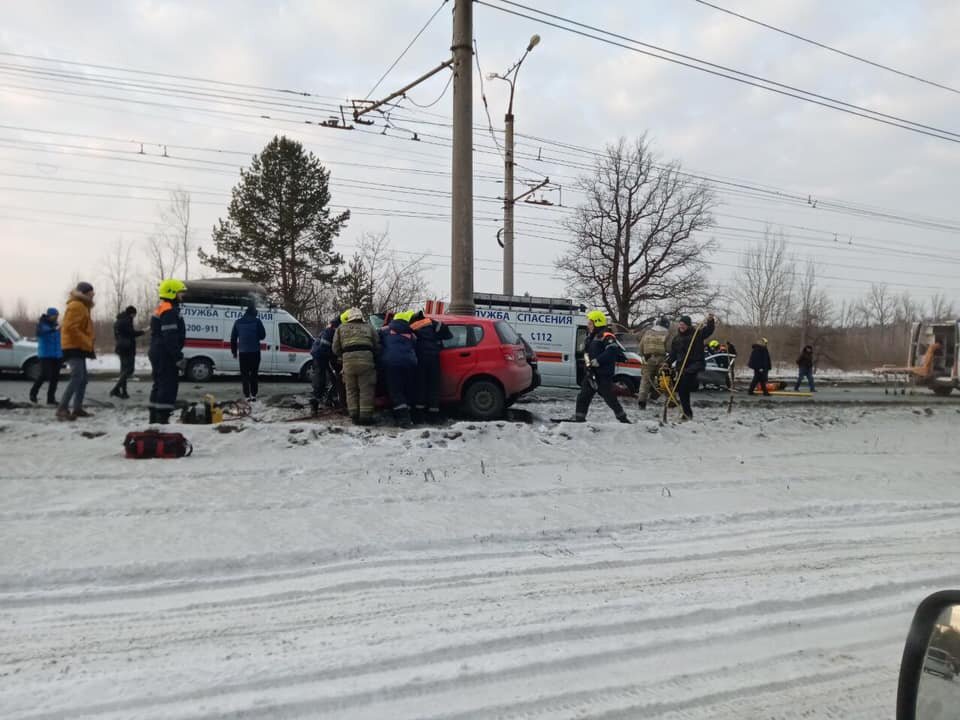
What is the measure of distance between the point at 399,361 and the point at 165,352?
3.01 m

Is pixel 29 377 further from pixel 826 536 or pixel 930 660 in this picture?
pixel 930 660

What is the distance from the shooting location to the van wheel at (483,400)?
10070 mm

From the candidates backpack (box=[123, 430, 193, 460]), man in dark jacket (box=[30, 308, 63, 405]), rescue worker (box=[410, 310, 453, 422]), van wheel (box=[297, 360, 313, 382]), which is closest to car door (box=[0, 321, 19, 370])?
man in dark jacket (box=[30, 308, 63, 405])

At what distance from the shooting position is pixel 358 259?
92.2ft

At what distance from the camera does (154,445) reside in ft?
22.1

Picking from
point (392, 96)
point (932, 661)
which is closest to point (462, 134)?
point (392, 96)

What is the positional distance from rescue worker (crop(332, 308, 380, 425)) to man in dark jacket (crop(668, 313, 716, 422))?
5.19 metres

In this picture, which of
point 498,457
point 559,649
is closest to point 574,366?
point 498,457

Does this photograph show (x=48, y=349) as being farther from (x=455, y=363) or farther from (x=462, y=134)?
(x=462, y=134)

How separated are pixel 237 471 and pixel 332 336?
3833 millimetres

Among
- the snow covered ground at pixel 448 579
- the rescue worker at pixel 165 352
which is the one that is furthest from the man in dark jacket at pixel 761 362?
the rescue worker at pixel 165 352

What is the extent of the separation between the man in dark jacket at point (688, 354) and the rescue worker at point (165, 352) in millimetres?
7738

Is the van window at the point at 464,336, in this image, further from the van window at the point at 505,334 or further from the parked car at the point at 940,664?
the parked car at the point at 940,664

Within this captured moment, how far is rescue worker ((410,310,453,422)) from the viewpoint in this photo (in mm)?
9555
